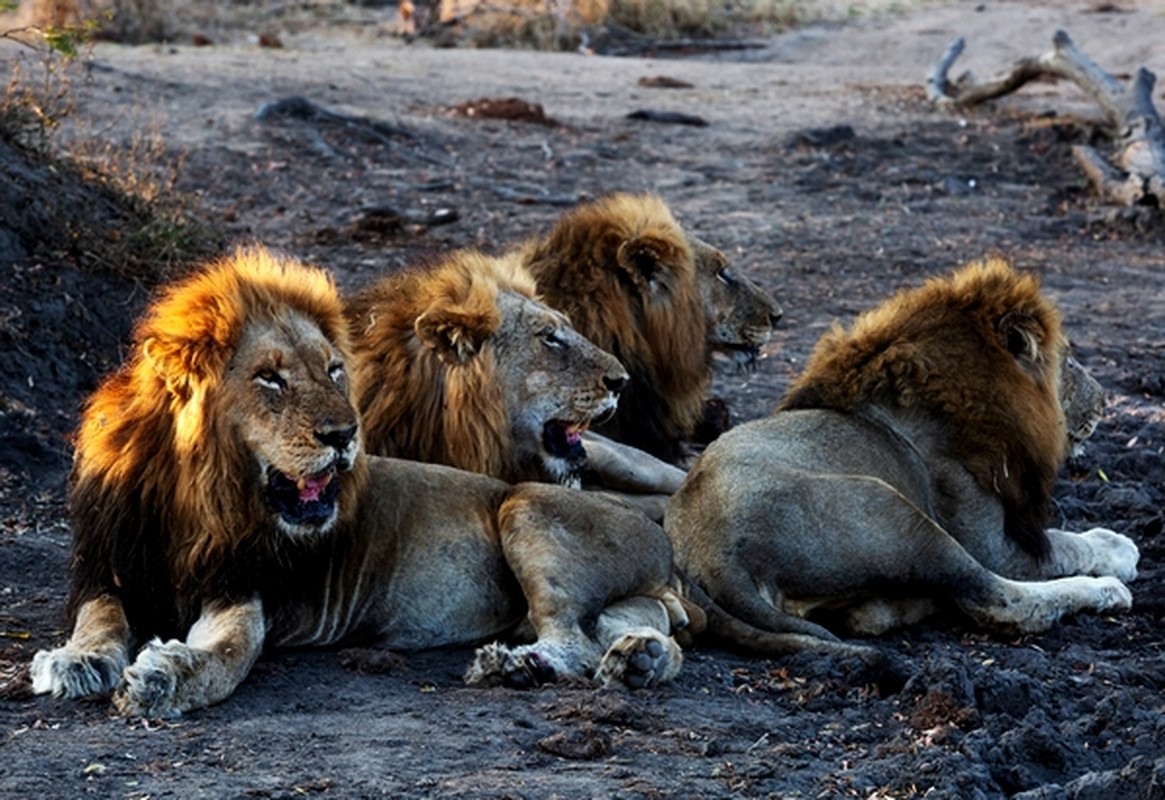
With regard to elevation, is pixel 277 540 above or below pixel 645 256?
below

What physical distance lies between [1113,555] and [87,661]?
3417 millimetres

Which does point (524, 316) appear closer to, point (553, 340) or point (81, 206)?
point (553, 340)

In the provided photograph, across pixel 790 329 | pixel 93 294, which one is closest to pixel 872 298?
pixel 790 329

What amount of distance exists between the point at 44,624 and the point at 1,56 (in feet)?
24.4

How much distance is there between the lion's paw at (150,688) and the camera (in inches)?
175

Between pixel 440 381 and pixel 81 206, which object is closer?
pixel 440 381

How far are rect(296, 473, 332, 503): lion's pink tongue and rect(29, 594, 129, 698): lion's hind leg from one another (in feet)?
1.77

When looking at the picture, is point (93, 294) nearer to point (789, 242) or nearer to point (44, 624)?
point (44, 624)

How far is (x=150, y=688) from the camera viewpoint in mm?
4449

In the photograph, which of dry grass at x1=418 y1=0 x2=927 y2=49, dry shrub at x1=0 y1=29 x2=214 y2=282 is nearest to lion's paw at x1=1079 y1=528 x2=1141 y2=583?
dry shrub at x1=0 y1=29 x2=214 y2=282

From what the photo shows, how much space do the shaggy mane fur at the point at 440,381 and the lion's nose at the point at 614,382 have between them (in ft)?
1.02

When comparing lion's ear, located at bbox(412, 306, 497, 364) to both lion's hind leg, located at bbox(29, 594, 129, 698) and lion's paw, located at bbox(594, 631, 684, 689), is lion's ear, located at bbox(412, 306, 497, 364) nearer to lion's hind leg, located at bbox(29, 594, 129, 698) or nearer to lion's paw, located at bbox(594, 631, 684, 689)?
lion's paw, located at bbox(594, 631, 684, 689)

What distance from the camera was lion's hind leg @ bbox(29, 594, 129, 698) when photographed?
461 cm

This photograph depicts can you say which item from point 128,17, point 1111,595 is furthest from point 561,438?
point 128,17
